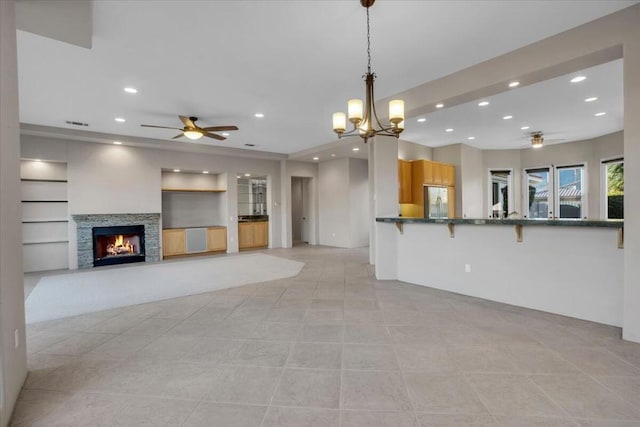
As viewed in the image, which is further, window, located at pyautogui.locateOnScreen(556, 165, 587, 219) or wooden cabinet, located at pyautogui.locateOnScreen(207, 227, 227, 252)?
wooden cabinet, located at pyautogui.locateOnScreen(207, 227, 227, 252)

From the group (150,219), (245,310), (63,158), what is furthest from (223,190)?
(245,310)

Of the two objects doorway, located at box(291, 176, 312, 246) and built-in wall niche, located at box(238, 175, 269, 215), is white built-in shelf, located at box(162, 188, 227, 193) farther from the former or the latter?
doorway, located at box(291, 176, 312, 246)

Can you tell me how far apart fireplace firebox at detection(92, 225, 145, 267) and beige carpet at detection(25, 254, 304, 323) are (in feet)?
2.22

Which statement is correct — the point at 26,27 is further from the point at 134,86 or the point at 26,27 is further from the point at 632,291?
the point at 632,291

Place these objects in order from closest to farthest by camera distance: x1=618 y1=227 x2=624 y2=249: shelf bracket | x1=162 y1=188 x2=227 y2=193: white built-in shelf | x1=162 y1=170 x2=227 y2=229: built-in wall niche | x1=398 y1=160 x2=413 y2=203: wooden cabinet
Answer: x1=618 y1=227 x2=624 y2=249: shelf bracket
x1=398 y1=160 x2=413 y2=203: wooden cabinet
x1=162 y1=188 x2=227 y2=193: white built-in shelf
x1=162 y1=170 x2=227 y2=229: built-in wall niche

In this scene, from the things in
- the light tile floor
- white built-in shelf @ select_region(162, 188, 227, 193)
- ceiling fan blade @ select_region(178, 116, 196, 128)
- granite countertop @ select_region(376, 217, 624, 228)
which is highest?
ceiling fan blade @ select_region(178, 116, 196, 128)

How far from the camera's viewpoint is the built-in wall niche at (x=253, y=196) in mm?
9570

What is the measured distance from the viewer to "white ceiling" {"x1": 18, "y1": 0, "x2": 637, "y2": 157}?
100.0 inches

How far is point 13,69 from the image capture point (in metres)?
2.00

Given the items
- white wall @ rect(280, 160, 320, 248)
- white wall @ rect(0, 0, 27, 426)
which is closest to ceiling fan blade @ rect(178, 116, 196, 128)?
white wall @ rect(0, 0, 27, 426)

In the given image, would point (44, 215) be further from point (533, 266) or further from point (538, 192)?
point (538, 192)

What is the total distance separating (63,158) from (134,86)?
3.93 m

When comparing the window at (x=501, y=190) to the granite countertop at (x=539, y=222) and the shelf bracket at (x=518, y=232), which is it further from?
the shelf bracket at (x=518, y=232)

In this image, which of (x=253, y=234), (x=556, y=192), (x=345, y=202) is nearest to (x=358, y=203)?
(x=345, y=202)
